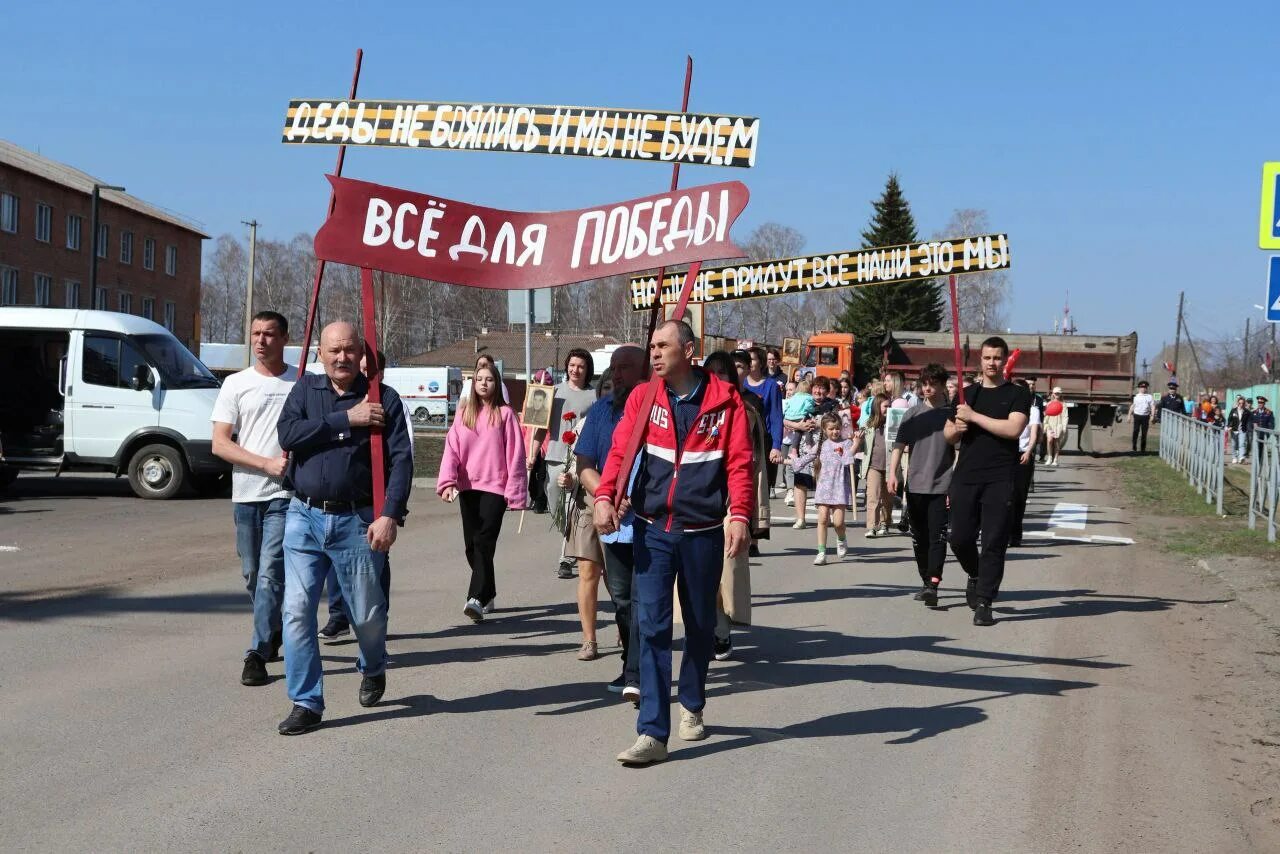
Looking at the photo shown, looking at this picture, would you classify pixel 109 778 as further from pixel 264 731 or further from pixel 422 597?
pixel 422 597

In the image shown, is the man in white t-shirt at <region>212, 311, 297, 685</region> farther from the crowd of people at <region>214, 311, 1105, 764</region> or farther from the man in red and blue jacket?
the man in red and blue jacket

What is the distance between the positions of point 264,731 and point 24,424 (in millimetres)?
14798

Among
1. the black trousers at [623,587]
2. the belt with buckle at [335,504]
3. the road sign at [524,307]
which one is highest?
the road sign at [524,307]

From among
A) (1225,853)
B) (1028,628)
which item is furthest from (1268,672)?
(1225,853)

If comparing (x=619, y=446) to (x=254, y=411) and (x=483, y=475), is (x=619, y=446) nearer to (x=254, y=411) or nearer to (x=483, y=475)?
(x=254, y=411)

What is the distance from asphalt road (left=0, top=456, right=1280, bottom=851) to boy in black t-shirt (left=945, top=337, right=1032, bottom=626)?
0.47 metres

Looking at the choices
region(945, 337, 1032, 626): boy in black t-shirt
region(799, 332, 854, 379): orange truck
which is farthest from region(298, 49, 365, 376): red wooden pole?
region(799, 332, 854, 379): orange truck

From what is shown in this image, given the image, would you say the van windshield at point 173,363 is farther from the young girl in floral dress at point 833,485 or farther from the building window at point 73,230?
the building window at point 73,230

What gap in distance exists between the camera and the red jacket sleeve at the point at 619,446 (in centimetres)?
613

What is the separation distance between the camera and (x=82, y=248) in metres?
59.2

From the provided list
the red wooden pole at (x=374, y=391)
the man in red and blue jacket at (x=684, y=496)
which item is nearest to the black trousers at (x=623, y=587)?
the man in red and blue jacket at (x=684, y=496)

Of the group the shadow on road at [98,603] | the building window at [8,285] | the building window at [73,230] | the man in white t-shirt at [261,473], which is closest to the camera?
the man in white t-shirt at [261,473]

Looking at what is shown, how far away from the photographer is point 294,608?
6.29 metres

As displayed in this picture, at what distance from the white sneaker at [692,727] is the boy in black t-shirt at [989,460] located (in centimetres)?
409
